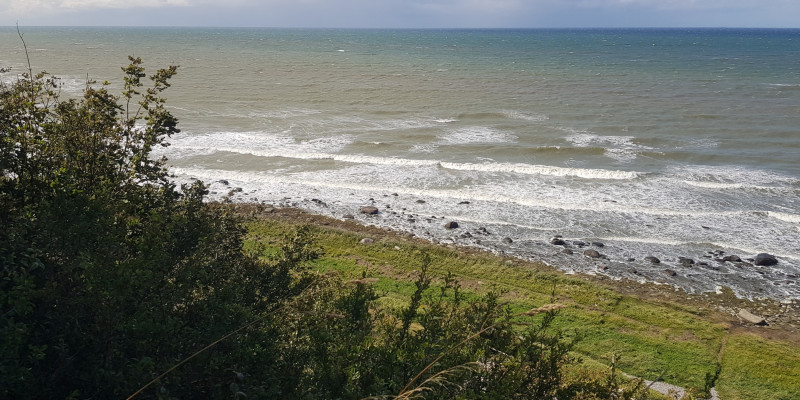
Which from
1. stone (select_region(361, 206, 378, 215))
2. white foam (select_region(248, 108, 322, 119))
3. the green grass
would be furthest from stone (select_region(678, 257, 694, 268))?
white foam (select_region(248, 108, 322, 119))

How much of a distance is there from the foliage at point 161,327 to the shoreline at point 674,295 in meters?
10.6

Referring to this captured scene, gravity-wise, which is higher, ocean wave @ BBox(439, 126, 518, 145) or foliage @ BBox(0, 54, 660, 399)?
foliage @ BBox(0, 54, 660, 399)

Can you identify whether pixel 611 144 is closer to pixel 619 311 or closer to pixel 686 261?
pixel 686 261

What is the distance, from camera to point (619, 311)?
14867mm

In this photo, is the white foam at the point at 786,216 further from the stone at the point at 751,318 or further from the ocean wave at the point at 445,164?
the stone at the point at 751,318

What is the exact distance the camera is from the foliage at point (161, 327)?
16.3ft

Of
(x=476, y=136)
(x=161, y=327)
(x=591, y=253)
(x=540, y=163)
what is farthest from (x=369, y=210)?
(x=161, y=327)

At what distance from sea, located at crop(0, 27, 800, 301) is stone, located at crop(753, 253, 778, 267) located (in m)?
0.24

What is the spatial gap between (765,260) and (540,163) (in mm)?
11964

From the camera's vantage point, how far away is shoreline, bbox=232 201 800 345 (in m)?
14.3

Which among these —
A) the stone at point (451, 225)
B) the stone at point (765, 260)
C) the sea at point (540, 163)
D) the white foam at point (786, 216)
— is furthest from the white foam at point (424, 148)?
the stone at point (765, 260)

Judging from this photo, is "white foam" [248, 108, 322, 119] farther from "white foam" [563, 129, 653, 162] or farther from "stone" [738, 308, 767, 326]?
"stone" [738, 308, 767, 326]

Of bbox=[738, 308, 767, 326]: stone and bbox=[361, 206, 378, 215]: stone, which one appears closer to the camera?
bbox=[738, 308, 767, 326]: stone

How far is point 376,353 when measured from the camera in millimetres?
5676
